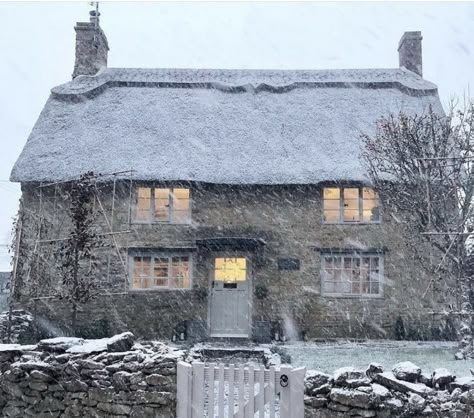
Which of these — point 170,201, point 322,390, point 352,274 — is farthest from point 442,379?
point 170,201

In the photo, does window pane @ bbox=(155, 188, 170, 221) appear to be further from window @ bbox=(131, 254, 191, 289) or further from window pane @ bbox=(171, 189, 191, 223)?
window @ bbox=(131, 254, 191, 289)

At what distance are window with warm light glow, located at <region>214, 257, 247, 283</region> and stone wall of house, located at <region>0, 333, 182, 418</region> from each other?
945cm

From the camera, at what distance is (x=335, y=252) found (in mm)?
16766

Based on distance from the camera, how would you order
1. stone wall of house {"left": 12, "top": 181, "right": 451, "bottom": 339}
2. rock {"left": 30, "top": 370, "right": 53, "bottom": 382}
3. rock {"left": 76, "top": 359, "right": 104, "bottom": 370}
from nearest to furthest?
rock {"left": 76, "top": 359, "right": 104, "bottom": 370}
rock {"left": 30, "top": 370, "right": 53, "bottom": 382}
stone wall of house {"left": 12, "top": 181, "right": 451, "bottom": 339}

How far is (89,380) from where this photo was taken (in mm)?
6652

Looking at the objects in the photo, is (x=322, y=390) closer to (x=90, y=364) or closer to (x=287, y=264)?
(x=90, y=364)

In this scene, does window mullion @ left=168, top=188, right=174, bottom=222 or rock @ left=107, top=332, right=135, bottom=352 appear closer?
rock @ left=107, top=332, right=135, bottom=352

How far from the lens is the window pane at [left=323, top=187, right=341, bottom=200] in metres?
17.1

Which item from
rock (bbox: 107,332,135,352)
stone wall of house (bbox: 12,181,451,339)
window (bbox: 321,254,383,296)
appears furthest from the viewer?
window (bbox: 321,254,383,296)

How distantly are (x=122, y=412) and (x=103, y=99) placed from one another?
15.3 m

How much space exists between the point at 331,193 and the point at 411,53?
8099 millimetres

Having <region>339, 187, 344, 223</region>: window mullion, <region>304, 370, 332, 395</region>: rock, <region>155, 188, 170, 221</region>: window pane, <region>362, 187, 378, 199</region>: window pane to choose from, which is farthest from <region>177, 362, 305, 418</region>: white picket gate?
<region>362, 187, 378, 199</region>: window pane

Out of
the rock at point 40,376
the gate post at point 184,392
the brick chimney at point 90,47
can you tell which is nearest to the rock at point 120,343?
the rock at point 40,376

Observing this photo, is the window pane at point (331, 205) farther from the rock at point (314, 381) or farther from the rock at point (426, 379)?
the rock at point (314, 381)
